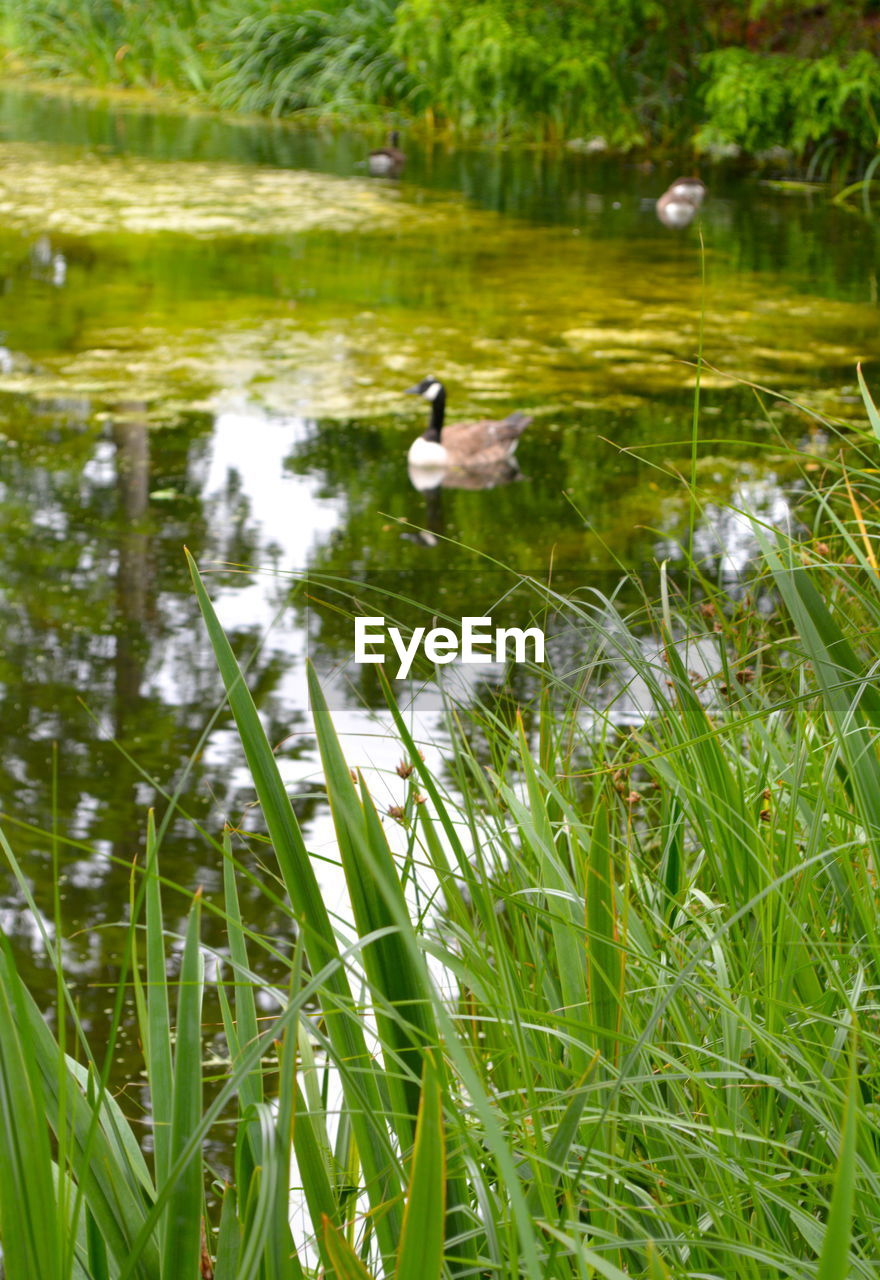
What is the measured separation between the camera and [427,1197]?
68 cm

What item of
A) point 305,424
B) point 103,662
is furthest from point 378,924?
point 305,424

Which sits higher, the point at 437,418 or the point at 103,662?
the point at 437,418

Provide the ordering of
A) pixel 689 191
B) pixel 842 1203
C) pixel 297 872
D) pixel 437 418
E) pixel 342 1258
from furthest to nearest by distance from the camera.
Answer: pixel 689 191
pixel 437 418
pixel 297 872
pixel 342 1258
pixel 842 1203

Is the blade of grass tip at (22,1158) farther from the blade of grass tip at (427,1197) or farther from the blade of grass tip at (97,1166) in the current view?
the blade of grass tip at (427,1197)

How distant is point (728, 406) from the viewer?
527 cm

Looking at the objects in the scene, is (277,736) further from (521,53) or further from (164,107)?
(164,107)

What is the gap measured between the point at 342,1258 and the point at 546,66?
11.1 m

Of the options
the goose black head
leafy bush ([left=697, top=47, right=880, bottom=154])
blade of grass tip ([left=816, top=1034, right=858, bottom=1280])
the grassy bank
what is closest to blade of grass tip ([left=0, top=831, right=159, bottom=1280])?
the grassy bank

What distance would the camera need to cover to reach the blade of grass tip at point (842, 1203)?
0.56m

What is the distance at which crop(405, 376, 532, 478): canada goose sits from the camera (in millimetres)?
4473

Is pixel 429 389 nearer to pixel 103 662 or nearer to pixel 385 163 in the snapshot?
pixel 103 662

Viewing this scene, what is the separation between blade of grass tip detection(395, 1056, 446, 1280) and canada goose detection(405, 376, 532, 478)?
12.5ft

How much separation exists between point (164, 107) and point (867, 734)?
13336mm

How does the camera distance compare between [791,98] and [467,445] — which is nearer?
[467,445]
